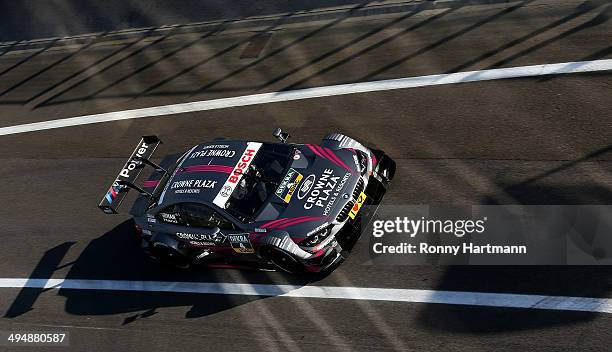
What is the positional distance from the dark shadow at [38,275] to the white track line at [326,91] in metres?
4.53

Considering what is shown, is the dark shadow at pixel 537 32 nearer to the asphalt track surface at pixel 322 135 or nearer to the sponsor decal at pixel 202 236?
the asphalt track surface at pixel 322 135

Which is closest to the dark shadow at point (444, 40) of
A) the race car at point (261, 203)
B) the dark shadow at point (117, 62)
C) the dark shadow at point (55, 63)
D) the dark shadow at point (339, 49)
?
the dark shadow at point (339, 49)

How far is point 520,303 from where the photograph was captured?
9.62 m

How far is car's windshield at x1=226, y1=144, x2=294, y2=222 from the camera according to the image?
419 inches

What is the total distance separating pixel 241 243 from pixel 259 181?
1.15 m

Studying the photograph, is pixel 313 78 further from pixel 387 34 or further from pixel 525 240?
pixel 525 240

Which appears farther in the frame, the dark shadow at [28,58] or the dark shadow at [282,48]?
the dark shadow at [28,58]

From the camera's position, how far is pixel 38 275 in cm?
1260

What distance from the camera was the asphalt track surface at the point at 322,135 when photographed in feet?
32.9

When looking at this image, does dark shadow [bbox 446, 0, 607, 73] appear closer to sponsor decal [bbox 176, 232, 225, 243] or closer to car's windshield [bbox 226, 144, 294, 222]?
car's windshield [bbox 226, 144, 294, 222]

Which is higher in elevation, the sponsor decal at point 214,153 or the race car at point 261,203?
the sponsor decal at point 214,153

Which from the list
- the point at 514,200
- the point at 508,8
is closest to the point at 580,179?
the point at 514,200

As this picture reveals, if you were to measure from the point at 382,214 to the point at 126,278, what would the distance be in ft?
16.5

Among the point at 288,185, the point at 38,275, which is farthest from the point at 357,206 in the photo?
the point at 38,275
